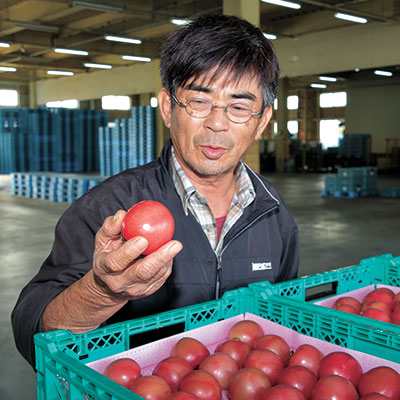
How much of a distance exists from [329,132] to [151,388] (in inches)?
1252

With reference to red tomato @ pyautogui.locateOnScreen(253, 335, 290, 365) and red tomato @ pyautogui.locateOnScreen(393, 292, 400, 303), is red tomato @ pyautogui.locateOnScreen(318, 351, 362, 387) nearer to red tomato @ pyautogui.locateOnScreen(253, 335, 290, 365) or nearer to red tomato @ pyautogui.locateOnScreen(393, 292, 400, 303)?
A: red tomato @ pyautogui.locateOnScreen(253, 335, 290, 365)

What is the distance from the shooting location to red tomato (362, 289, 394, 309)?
6.02 ft

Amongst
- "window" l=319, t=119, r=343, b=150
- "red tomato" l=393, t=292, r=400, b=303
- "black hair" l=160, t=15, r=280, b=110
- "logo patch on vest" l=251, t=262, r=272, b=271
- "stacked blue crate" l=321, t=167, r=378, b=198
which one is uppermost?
"window" l=319, t=119, r=343, b=150

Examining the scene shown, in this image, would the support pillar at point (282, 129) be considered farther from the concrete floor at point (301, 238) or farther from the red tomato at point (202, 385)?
the red tomato at point (202, 385)

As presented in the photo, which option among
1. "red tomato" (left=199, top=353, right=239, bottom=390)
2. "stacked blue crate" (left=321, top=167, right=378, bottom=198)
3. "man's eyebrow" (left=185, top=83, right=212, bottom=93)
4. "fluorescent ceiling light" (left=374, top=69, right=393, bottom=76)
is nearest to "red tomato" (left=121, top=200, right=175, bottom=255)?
"red tomato" (left=199, top=353, right=239, bottom=390)

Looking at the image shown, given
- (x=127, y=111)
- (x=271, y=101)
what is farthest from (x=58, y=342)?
(x=127, y=111)

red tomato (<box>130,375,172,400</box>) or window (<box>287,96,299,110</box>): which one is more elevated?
window (<box>287,96,299,110</box>)

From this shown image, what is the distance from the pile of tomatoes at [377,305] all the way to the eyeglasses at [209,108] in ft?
2.49

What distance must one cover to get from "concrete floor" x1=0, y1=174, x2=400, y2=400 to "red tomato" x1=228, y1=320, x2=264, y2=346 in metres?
2.48

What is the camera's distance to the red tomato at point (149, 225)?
3.90ft

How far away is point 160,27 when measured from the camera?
19.4m

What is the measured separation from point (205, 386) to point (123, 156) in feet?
50.5

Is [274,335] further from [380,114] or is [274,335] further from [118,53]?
[380,114]

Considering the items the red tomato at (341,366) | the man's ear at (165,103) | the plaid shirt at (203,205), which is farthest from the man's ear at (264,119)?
the red tomato at (341,366)
